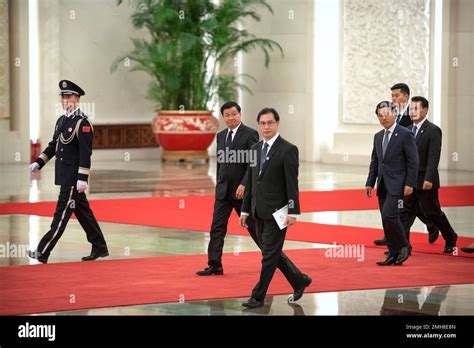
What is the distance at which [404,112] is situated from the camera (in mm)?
11469

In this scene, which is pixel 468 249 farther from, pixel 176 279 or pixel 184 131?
pixel 184 131

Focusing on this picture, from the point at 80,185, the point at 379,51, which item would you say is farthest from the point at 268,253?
the point at 379,51

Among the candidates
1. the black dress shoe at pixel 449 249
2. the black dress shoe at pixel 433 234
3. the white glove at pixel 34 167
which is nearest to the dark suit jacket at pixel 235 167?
the white glove at pixel 34 167

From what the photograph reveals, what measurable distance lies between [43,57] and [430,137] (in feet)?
42.2

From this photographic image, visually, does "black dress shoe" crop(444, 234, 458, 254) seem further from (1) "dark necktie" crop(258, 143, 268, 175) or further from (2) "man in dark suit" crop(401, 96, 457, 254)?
(1) "dark necktie" crop(258, 143, 268, 175)

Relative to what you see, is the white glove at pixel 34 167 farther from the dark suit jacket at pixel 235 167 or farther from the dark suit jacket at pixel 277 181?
the dark suit jacket at pixel 277 181

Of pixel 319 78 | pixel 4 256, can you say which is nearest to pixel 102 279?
pixel 4 256

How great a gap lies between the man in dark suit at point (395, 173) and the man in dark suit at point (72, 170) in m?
2.70

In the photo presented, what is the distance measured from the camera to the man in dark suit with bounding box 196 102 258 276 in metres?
9.63

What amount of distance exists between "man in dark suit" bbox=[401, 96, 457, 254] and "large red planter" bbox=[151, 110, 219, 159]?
1121 cm

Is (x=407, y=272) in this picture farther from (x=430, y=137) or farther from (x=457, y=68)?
(x=457, y=68)

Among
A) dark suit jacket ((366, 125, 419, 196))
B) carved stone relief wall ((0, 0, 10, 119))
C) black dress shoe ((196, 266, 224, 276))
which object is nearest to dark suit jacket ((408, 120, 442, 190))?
dark suit jacket ((366, 125, 419, 196))

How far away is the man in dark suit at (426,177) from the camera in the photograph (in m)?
11.1

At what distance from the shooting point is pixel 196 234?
12430mm
